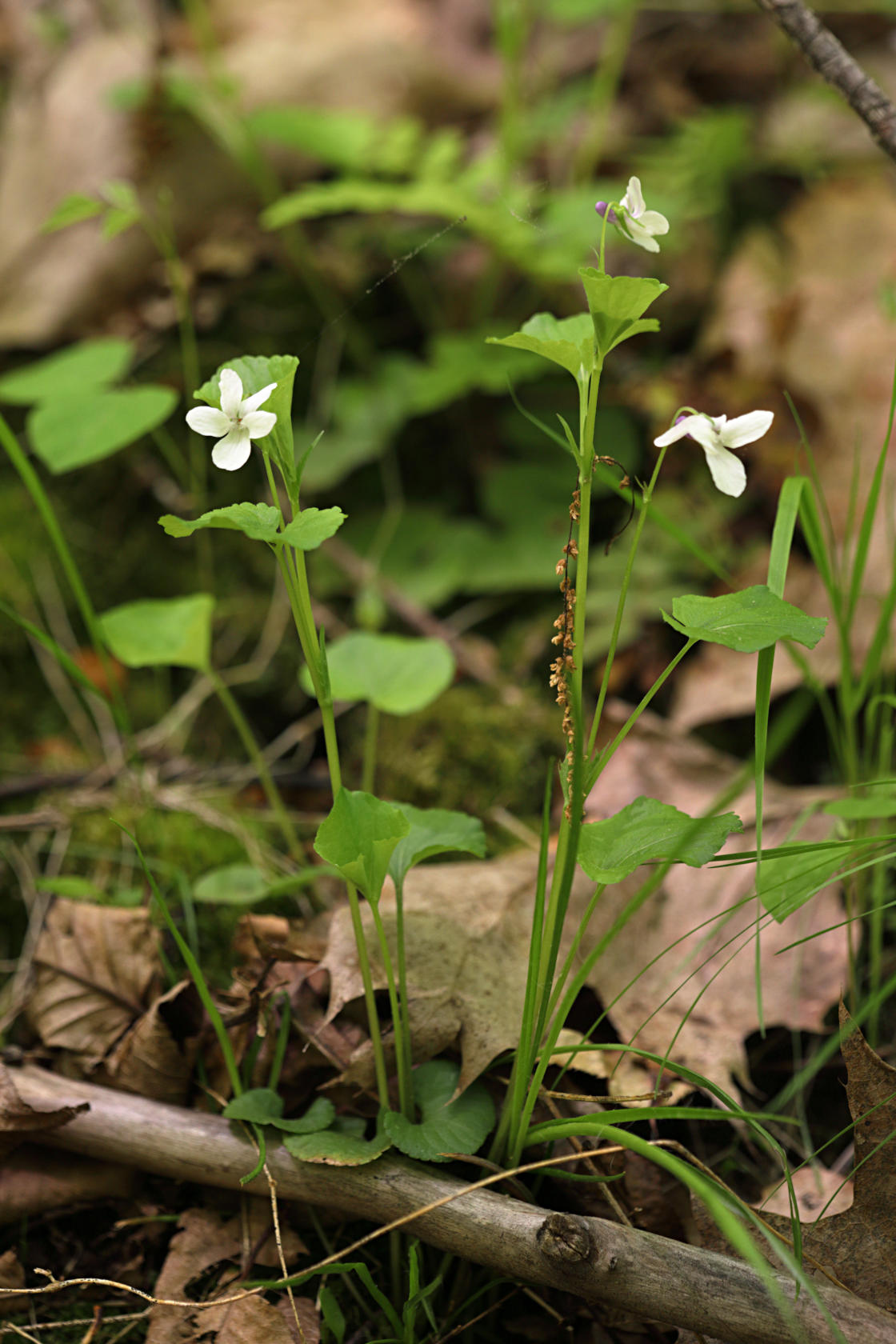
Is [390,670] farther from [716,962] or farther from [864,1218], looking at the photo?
[864,1218]

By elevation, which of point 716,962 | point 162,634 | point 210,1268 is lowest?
point 716,962

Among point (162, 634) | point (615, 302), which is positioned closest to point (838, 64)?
point (615, 302)

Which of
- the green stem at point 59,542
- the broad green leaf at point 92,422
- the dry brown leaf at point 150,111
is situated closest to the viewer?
the green stem at point 59,542

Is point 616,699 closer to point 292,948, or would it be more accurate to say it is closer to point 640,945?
point 640,945

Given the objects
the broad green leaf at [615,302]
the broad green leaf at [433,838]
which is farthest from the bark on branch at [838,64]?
the broad green leaf at [433,838]

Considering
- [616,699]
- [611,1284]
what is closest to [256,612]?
[616,699]

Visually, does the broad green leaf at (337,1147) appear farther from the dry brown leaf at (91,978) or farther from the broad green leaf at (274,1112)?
the dry brown leaf at (91,978)
